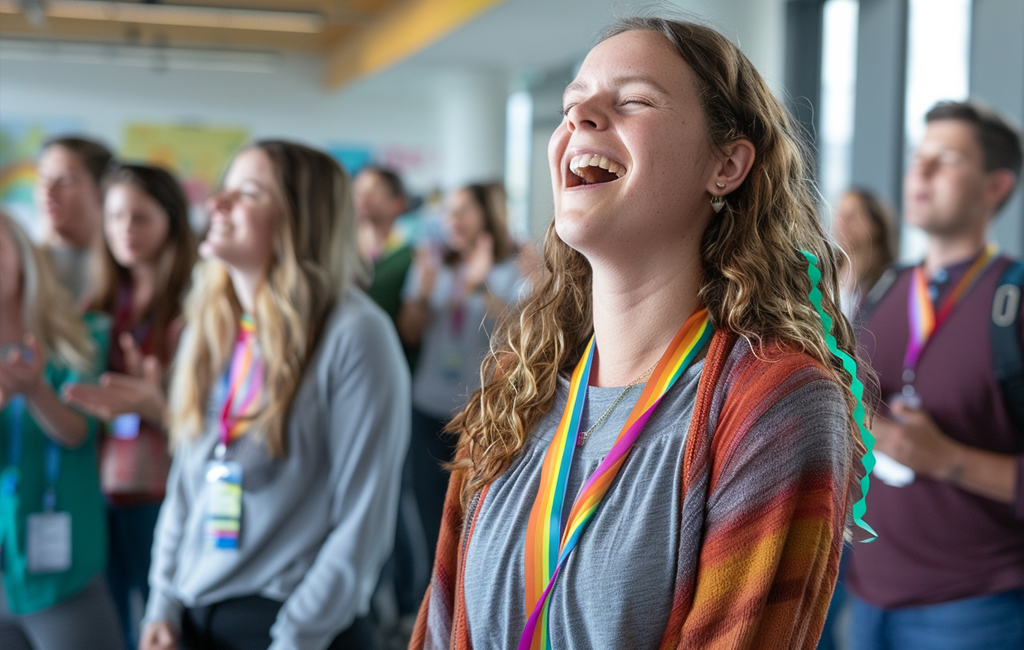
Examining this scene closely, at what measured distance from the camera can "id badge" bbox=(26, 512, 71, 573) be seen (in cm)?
206

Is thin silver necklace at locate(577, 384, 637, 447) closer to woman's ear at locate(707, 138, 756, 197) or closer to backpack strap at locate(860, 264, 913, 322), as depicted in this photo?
woman's ear at locate(707, 138, 756, 197)

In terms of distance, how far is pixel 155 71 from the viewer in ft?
35.4

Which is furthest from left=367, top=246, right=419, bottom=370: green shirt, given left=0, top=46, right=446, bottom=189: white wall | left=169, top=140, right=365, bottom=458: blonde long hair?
left=0, top=46, right=446, bottom=189: white wall

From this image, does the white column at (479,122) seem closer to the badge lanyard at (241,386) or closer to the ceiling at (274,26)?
the ceiling at (274,26)

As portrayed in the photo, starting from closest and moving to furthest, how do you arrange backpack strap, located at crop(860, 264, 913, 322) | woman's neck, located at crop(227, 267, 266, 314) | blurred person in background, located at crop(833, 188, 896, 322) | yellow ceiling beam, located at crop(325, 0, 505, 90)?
woman's neck, located at crop(227, 267, 266, 314)
backpack strap, located at crop(860, 264, 913, 322)
blurred person in background, located at crop(833, 188, 896, 322)
yellow ceiling beam, located at crop(325, 0, 505, 90)

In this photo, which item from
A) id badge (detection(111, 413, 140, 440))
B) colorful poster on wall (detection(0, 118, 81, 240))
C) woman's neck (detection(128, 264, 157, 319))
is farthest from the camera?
colorful poster on wall (detection(0, 118, 81, 240))

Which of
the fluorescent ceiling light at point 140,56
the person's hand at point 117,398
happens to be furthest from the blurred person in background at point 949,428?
the fluorescent ceiling light at point 140,56

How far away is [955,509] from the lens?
2.06 m

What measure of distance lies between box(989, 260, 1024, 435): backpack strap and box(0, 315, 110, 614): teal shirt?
2205mm

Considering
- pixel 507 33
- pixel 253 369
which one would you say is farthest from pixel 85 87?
pixel 253 369

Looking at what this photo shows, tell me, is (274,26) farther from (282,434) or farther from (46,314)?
(282,434)

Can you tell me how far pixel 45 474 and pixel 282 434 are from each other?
784 millimetres

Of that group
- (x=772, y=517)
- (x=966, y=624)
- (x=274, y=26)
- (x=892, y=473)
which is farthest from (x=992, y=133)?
(x=274, y=26)

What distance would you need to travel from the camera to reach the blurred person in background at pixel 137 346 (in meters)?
2.54
